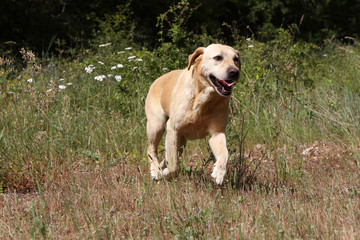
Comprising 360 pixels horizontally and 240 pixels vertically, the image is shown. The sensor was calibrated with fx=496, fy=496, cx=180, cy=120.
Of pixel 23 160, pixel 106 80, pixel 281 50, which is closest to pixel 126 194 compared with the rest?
pixel 23 160

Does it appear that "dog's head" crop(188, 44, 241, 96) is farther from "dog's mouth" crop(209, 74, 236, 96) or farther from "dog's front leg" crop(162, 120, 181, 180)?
"dog's front leg" crop(162, 120, 181, 180)

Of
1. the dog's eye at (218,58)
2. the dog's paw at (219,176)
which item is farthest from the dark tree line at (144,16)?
the dog's paw at (219,176)

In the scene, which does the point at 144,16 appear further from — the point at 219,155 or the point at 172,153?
the point at 219,155

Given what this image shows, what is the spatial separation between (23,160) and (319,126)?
3.72 m

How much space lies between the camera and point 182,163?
17.9 ft

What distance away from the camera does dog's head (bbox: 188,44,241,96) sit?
4516mm

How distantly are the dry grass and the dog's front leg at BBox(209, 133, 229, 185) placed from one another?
0.36 feet

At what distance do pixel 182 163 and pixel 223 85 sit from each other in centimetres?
123

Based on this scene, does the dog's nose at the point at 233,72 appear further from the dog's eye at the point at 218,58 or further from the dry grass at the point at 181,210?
the dry grass at the point at 181,210

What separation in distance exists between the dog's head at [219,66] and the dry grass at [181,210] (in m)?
0.93

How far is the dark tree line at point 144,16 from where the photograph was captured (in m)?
14.9

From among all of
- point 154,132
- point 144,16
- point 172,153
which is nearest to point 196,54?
point 172,153

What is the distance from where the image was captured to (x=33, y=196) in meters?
4.88

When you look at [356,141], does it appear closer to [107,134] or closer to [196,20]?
[107,134]
